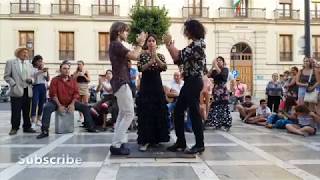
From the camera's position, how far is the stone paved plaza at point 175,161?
586cm

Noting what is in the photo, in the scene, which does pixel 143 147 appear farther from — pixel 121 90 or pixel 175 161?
pixel 121 90

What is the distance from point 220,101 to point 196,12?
2874cm

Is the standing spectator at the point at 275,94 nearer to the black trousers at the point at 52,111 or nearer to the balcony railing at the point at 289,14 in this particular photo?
the black trousers at the point at 52,111

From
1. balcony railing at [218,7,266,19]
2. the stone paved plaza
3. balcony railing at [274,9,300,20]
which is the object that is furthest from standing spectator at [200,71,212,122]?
balcony railing at [274,9,300,20]

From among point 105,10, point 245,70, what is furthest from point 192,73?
point 245,70

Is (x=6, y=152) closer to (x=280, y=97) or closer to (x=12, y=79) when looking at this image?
(x=12, y=79)

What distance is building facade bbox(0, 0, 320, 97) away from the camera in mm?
37438

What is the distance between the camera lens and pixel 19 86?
10188mm

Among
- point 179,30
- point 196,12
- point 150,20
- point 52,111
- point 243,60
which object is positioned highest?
point 196,12

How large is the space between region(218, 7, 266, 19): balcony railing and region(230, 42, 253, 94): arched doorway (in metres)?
2.33

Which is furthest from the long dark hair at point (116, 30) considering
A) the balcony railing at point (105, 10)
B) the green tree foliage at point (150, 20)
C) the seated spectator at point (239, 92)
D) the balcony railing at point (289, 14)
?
the balcony railing at point (289, 14)

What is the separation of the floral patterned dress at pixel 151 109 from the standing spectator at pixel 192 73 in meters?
0.33

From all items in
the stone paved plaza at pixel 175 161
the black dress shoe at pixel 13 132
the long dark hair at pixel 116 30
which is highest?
the long dark hair at pixel 116 30

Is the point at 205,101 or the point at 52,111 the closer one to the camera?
the point at 52,111
